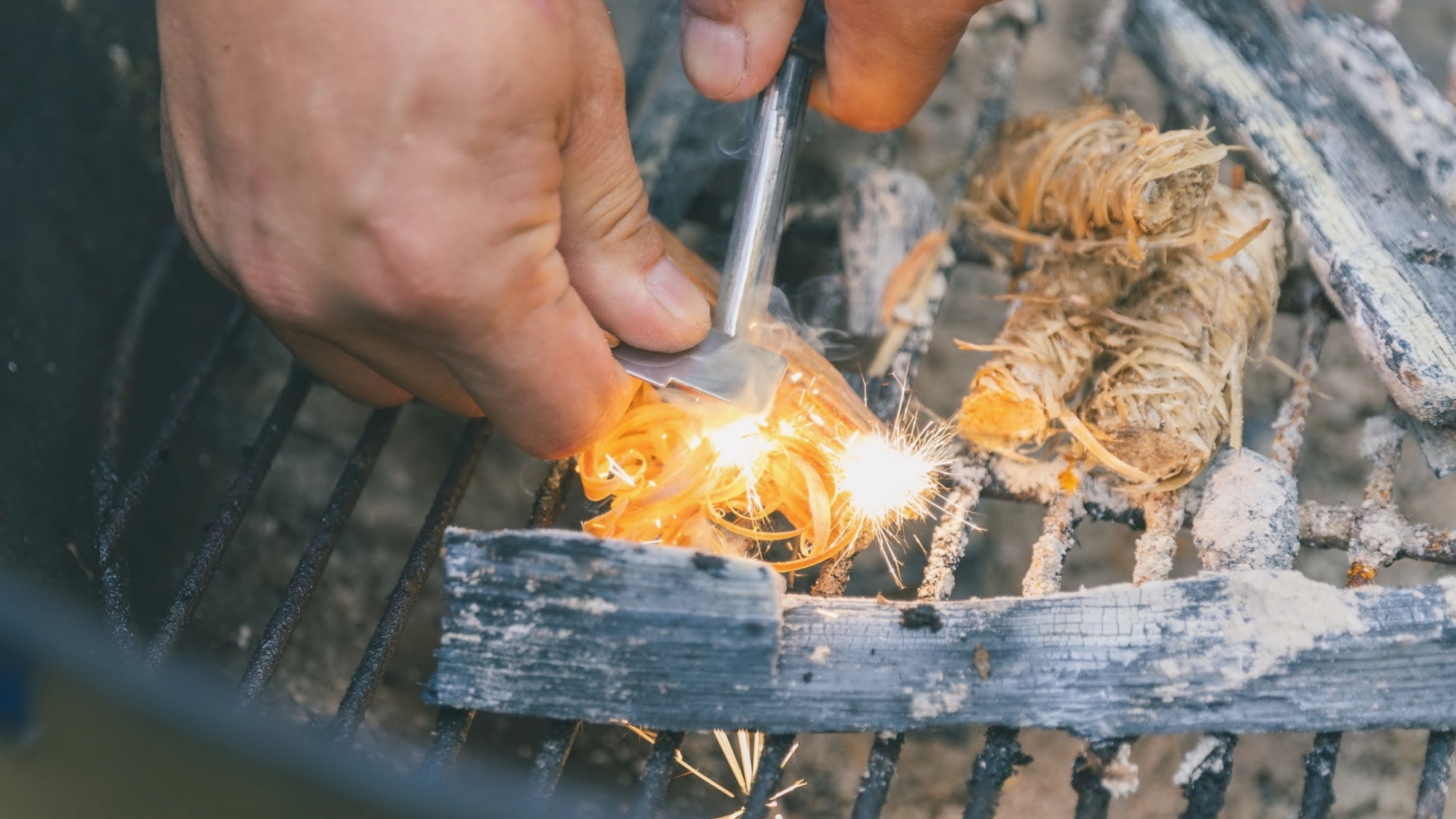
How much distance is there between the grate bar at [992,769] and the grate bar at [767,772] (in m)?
0.29

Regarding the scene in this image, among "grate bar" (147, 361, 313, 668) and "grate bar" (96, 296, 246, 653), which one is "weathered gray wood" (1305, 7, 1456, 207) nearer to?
"grate bar" (147, 361, 313, 668)

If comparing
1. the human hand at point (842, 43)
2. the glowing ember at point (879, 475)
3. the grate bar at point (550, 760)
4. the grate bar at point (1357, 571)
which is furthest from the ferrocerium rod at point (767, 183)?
the grate bar at point (1357, 571)

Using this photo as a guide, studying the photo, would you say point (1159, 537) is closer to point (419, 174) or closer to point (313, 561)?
point (419, 174)

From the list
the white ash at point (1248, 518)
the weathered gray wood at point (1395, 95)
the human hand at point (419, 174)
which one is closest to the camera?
the human hand at point (419, 174)

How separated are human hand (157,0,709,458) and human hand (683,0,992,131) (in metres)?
0.24

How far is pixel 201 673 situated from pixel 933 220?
1823 millimetres

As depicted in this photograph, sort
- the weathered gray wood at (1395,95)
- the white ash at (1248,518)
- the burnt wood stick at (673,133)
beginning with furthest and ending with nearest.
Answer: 1. the burnt wood stick at (673,133)
2. the weathered gray wood at (1395,95)
3. the white ash at (1248,518)

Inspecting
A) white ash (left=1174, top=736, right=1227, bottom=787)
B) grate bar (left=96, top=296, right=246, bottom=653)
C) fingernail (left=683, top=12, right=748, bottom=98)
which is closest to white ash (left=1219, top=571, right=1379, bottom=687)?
white ash (left=1174, top=736, right=1227, bottom=787)

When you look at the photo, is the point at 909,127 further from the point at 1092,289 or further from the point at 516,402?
the point at 516,402

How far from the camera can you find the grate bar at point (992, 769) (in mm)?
1502

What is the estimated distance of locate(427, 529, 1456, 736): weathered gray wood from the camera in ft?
4.86

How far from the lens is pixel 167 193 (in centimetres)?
229

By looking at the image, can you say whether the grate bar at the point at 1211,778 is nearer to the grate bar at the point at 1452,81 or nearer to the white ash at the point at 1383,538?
the white ash at the point at 1383,538

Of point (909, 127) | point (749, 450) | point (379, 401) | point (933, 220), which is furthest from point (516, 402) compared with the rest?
point (909, 127)
